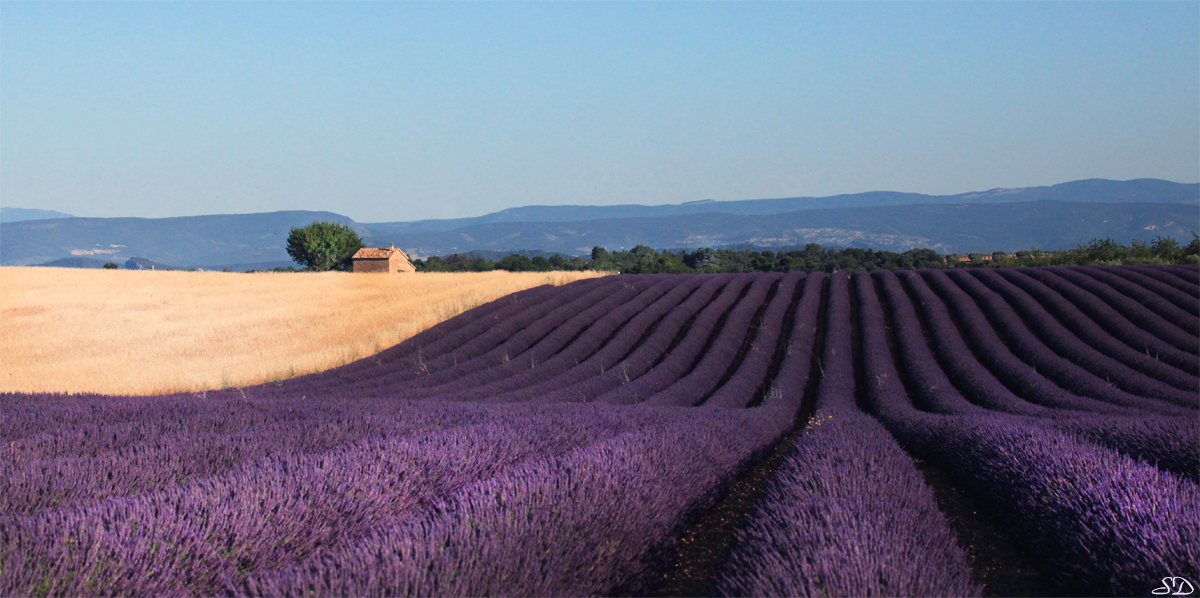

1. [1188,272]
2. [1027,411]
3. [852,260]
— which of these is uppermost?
[1188,272]

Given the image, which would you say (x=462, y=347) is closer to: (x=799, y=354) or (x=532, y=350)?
(x=532, y=350)

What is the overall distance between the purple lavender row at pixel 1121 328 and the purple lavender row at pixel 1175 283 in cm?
126

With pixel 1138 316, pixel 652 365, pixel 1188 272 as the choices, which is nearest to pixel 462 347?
pixel 652 365

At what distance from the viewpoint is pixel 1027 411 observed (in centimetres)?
1002

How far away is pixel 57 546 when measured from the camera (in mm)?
2494

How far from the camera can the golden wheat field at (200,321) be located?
15.7 m

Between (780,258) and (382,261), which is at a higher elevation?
(382,261)

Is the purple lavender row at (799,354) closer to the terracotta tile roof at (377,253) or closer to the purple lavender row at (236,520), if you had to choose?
the purple lavender row at (236,520)

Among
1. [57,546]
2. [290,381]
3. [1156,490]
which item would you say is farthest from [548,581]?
[290,381]

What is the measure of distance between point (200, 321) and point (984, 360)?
74.6 feet

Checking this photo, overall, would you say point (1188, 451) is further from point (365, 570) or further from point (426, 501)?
point (365, 570)

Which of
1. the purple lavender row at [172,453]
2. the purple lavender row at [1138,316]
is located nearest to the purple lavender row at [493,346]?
the purple lavender row at [172,453]

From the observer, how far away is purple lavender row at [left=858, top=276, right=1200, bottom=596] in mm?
2660

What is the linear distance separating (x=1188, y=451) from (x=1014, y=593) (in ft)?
8.49
